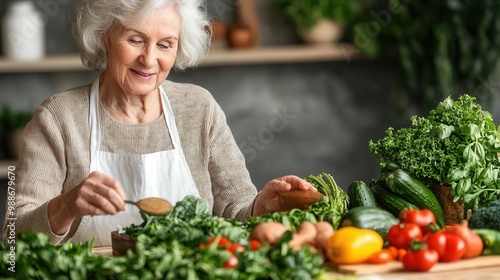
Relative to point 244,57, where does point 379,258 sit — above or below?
below

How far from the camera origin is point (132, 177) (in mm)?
2924

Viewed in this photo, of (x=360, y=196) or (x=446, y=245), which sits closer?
(x=446, y=245)

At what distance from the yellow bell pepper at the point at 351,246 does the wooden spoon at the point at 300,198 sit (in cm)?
32

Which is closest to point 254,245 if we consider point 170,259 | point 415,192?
point 170,259

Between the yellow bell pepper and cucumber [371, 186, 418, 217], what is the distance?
527mm

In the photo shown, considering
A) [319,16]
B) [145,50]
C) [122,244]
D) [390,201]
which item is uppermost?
[319,16]

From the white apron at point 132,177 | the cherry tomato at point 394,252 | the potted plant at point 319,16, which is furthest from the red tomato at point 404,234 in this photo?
the potted plant at point 319,16

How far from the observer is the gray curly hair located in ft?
9.25

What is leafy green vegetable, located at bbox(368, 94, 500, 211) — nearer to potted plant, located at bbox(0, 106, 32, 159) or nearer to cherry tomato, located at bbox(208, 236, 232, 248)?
cherry tomato, located at bbox(208, 236, 232, 248)

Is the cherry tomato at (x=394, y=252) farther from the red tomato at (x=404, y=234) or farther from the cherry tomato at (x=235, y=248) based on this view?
the cherry tomato at (x=235, y=248)

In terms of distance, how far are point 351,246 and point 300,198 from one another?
16.2 inches

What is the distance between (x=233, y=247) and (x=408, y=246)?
509 millimetres

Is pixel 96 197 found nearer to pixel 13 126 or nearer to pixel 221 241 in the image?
pixel 221 241

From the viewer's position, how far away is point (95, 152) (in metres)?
2.94
